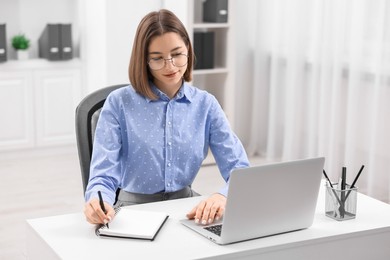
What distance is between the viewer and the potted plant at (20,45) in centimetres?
557

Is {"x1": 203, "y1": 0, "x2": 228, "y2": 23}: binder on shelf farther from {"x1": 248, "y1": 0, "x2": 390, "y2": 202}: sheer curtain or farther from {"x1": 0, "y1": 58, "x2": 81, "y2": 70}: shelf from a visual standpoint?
{"x1": 0, "y1": 58, "x2": 81, "y2": 70}: shelf

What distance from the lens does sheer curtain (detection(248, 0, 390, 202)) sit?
4406 mm

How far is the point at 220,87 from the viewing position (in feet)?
18.1

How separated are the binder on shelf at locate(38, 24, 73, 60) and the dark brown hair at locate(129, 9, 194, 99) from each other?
3.21 meters

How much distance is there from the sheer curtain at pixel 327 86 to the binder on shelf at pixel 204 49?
380 millimetres

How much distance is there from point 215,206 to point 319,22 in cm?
280

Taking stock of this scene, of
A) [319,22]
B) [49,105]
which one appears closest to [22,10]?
[49,105]

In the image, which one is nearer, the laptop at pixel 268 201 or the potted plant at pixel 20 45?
the laptop at pixel 268 201

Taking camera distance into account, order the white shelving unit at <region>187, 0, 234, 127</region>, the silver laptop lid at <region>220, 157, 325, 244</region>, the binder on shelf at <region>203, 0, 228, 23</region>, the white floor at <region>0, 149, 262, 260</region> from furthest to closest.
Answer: the white shelving unit at <region>187, 0, 234, 127</region> < the binder on shelf at <region>203, 0, 228, 23</region> < the white floor at <region>0, 149, 262, 260</region> < the silver laptop lid at <region>220, 157, 325, 244</region>

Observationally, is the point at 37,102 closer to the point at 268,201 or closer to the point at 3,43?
the point at 3,43

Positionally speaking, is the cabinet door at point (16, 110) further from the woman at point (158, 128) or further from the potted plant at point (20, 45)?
the woman at point (158, 128)

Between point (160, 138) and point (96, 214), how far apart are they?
440 mm

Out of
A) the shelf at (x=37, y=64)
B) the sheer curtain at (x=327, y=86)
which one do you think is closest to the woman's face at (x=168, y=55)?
the sheer curtain at (x=327, y=86)

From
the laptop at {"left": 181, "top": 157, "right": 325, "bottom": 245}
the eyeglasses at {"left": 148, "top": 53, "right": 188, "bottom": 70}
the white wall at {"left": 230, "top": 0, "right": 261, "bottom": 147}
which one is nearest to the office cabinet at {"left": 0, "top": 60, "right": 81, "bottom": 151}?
the white wall at {"left": 230, "top": 0, "right": 261, "bottom": 147}
